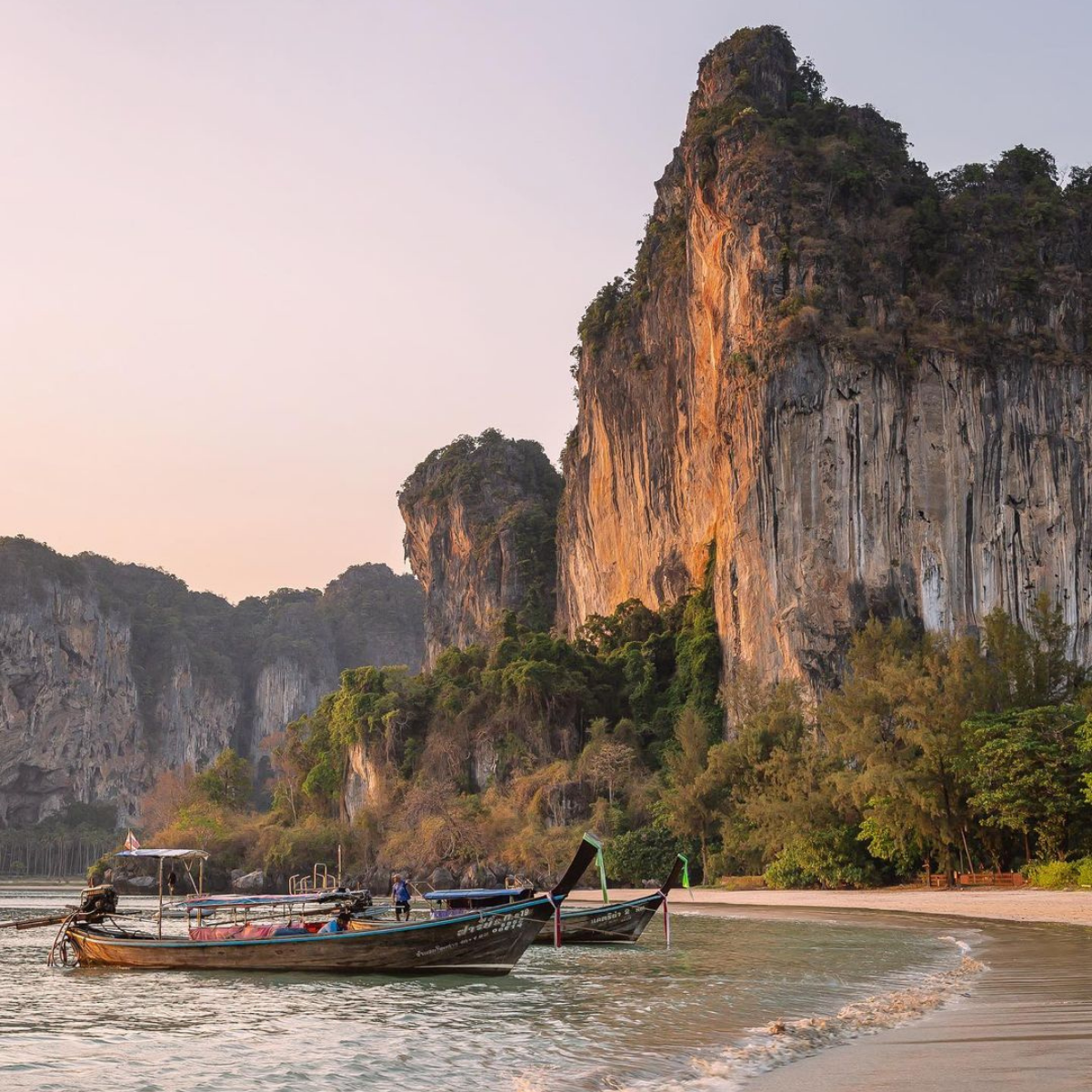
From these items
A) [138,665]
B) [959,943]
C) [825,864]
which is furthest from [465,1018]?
[138,665]

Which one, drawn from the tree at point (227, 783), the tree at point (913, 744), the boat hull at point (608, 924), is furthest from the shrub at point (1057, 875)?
the tree at point (227, 783)

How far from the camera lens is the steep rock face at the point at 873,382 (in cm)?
5669

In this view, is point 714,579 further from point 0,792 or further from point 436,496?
point 0,792

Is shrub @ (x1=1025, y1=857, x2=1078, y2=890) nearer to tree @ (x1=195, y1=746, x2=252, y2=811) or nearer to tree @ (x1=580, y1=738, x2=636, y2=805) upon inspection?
tree @ (x1=580, y1=738, x2=636, y2=805)

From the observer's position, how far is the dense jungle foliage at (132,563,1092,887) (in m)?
37.9

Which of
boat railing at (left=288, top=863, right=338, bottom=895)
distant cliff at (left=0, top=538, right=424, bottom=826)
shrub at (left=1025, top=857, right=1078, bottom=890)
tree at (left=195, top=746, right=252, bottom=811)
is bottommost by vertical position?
boat railing at (left=288, top=863, right=338, bottom=895)

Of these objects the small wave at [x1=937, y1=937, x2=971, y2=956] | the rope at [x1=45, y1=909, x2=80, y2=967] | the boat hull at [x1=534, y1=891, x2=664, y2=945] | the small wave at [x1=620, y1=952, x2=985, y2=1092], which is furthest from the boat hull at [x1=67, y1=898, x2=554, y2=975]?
the small wave at [x1=937, y1=937, x2=971, y2=956]

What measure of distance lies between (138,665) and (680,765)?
13753 cm

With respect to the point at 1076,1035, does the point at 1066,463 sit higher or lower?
higher

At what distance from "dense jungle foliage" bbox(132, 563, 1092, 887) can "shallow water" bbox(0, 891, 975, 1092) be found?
13846 mm

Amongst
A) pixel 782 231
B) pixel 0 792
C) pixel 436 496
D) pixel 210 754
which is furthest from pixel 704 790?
pixel 210 754

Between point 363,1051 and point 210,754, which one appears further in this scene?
point 210,754

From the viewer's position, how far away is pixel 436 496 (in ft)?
366

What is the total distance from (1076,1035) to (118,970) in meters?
18.2
